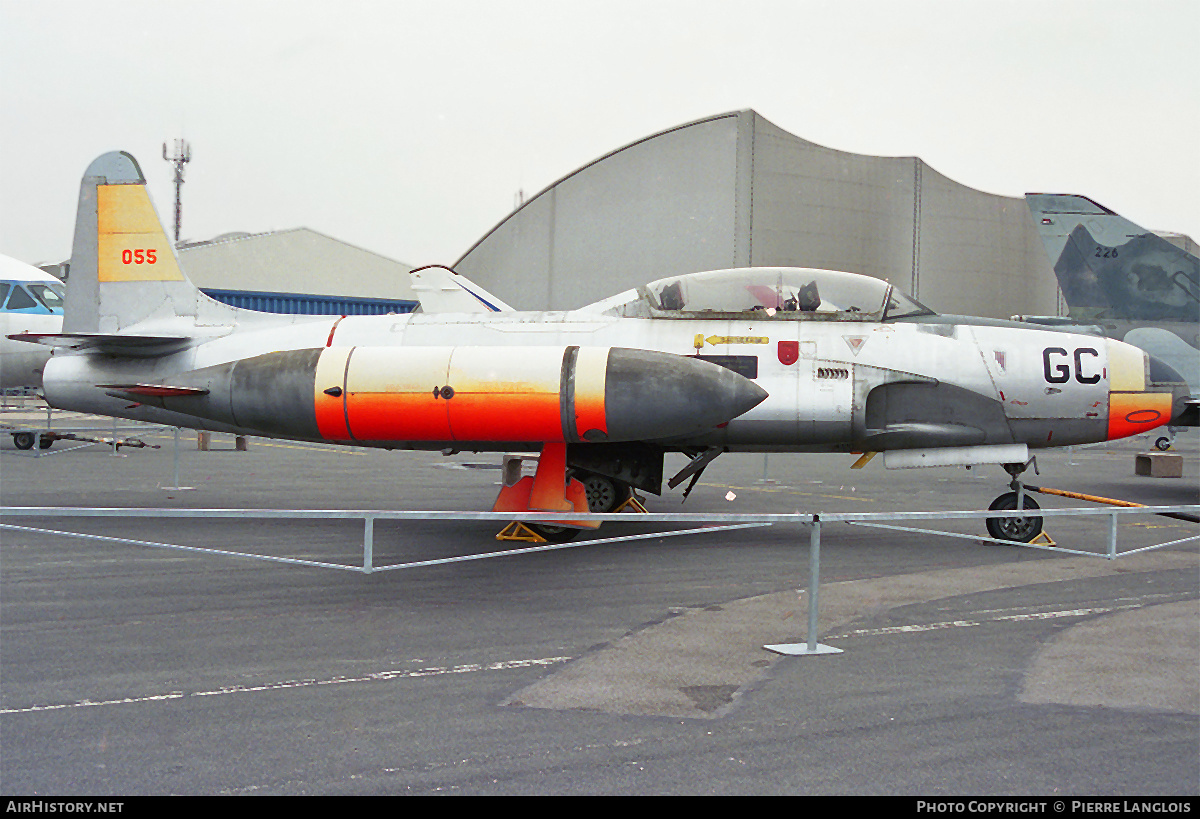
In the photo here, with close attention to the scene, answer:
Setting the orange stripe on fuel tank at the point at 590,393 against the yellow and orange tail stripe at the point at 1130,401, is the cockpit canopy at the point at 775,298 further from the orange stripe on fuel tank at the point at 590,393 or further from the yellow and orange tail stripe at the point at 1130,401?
the orange stripe on fuel tank at the point at 590,393

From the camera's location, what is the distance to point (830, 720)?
4.88 metres

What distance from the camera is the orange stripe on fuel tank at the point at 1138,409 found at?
33.8 ft

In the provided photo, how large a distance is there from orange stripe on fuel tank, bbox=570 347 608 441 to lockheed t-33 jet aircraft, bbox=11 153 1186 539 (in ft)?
0.05

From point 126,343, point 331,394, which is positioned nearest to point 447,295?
point 126,343

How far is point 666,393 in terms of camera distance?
27.5 ft

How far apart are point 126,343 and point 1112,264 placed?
57.4 ft

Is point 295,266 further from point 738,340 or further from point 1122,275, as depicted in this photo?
point 738,340

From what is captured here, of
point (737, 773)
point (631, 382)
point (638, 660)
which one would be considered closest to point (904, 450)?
point (631, 382)

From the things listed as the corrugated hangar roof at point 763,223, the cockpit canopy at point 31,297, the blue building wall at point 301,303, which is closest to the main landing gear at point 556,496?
the cockpit canopy at point 31,297

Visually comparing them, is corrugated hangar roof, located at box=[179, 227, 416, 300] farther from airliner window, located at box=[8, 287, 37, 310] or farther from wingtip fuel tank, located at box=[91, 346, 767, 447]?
wingtip fuel tank, located at box=[91, 346, 767, 447]

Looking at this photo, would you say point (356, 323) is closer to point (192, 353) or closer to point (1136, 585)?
point (192, 353)

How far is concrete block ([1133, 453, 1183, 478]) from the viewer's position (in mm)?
19406
